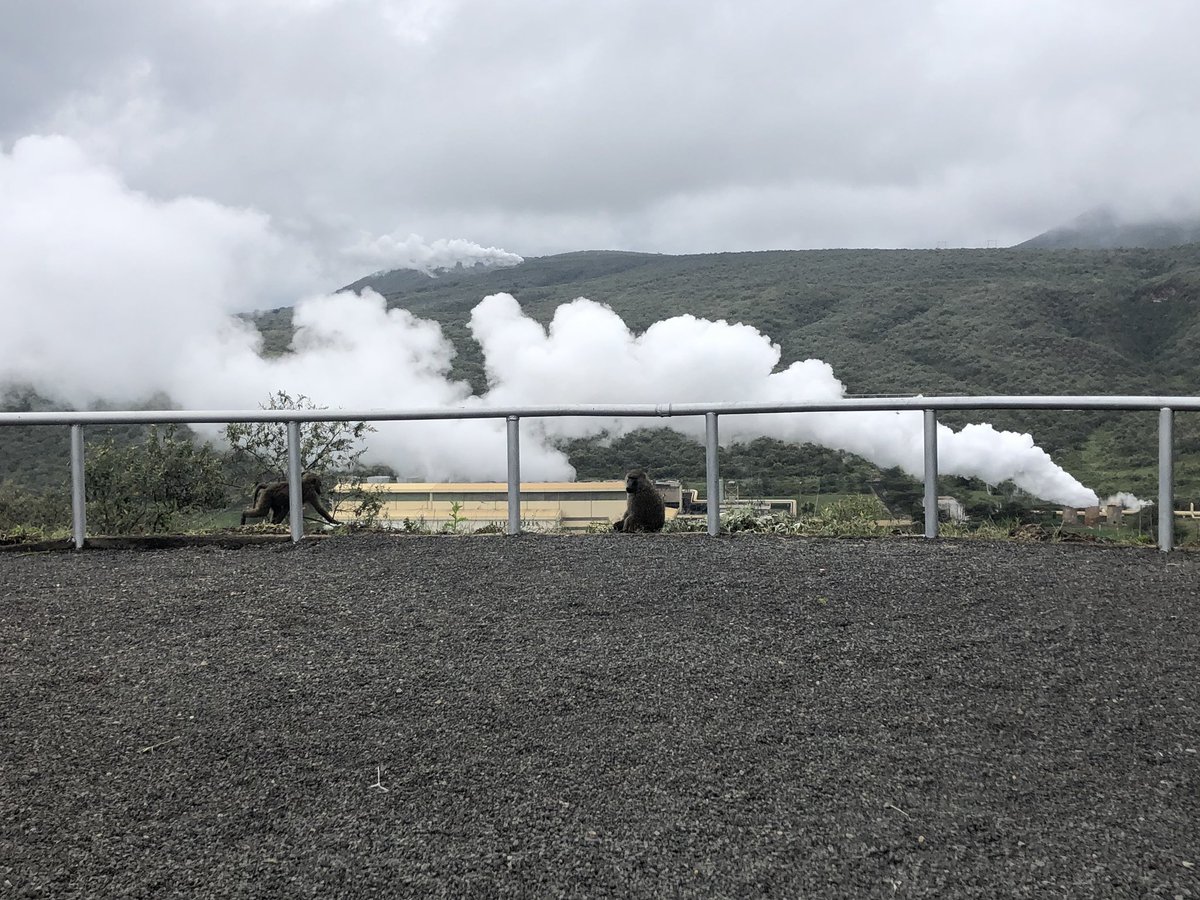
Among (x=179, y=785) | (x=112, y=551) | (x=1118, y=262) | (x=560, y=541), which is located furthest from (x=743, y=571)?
(x=1118, y=262)

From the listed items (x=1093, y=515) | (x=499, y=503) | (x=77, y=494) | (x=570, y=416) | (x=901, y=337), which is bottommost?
(x=1093, y=515)

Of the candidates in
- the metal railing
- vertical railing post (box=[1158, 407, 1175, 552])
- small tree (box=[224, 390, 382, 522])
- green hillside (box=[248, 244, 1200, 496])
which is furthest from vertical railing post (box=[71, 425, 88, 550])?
green hillside (box=[248, 244, 1200, 496])

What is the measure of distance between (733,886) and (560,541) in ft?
13.1

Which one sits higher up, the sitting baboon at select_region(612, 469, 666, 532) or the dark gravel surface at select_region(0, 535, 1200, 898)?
the sitting baboon at select_region(612, 469, 666, 532)

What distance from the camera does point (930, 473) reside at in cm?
642

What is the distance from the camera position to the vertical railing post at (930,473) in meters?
6.39

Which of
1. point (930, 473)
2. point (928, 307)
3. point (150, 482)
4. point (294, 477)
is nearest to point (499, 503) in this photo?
point (294, 477)

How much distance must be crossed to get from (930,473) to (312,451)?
4.29 metres

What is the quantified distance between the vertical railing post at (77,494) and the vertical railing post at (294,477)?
1.47 meters

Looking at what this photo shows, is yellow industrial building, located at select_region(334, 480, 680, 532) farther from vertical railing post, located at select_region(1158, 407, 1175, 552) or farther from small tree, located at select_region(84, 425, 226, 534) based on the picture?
vertical railing post, located at select_region(1158, 407, 1175, 552)

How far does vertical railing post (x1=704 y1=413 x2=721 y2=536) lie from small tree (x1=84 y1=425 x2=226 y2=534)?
11.3 feet

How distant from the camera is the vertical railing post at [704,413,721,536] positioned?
669 centimetres

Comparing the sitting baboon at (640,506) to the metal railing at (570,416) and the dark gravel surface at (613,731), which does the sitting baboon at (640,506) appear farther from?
the dark gravel surface at (613,731)

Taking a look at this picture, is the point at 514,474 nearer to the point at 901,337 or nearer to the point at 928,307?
the point at 901,337
